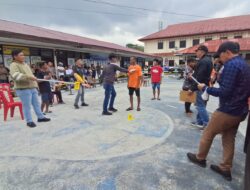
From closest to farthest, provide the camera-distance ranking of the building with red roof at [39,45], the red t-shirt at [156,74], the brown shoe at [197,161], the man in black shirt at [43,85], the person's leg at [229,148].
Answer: the person's leg at [229,148] → the brown shoe at [197,161] → the man in black shirt at [43,85] → the red t-shirt at [156,74] → the building with red roof at [39,45]

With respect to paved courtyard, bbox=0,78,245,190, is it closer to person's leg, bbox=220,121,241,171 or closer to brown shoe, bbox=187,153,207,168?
brown shoe, bbox=187,153,207,168

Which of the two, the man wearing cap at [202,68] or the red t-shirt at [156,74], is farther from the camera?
the red t-shirt at [156,74]

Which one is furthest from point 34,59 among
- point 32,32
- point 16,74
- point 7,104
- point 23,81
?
point 16,74

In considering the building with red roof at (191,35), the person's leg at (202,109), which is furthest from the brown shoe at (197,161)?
the building with red roof at (191,35)

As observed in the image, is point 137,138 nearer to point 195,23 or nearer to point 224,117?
point 224,117

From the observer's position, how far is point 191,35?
29.8m

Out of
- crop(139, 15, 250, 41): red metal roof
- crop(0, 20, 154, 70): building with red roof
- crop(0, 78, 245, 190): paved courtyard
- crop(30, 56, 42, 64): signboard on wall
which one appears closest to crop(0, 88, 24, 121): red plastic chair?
crop(0, 78, 245, 190): paved courtyard

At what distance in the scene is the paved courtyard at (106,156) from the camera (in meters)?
2.21

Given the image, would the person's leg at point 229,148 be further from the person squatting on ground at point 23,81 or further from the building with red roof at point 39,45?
the building with red roof at point 39,45

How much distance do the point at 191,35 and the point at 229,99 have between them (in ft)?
102

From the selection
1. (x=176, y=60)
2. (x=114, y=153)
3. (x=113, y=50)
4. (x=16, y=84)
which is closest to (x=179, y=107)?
(x=114, y=153)

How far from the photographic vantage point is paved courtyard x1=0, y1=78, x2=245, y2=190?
2207 mm

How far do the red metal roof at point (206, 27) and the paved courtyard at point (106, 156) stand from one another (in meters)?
28.6

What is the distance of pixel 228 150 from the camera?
2293 mm
